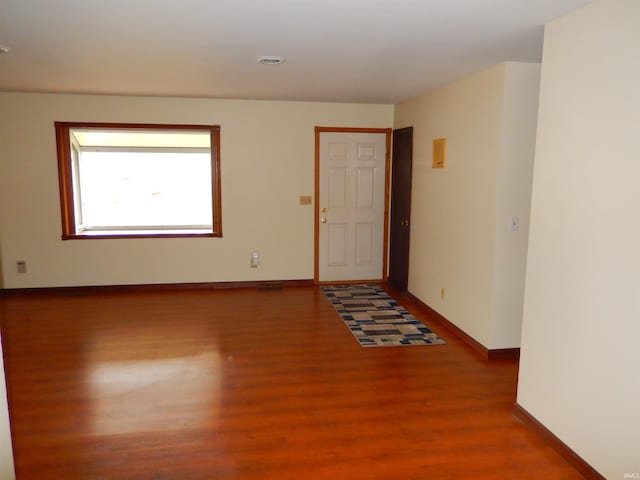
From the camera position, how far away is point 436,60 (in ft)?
11.8

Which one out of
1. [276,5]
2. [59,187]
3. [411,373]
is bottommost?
[411,373]

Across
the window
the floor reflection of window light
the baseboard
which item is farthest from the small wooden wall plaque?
the floor reflection of window light

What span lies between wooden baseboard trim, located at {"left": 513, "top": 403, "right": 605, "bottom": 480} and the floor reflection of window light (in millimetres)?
1961

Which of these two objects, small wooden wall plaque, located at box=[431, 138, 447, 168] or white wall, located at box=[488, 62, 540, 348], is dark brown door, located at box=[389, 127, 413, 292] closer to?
small wooden wall plaque, located at box=[431, 138, 447, 168]

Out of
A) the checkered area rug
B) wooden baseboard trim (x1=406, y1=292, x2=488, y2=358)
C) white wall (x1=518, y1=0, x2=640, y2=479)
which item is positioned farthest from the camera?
the checkered area rug

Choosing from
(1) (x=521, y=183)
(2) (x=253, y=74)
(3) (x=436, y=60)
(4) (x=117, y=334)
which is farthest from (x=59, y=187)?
(1) (x=521, y=183)

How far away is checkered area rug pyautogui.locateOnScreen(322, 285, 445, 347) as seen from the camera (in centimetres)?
436

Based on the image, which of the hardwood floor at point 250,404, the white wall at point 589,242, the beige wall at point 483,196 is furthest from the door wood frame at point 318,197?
the white wall at point 589,242

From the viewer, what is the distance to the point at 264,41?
3105 millimetres

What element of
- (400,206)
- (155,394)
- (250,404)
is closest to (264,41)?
(250,404)

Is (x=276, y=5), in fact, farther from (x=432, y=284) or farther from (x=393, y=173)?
(x=393, y=173)

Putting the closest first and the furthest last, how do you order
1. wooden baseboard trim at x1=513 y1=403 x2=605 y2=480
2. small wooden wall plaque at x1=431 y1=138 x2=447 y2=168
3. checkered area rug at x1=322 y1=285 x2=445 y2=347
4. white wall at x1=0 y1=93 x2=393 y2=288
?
1. wooden baseboard trim at x1=513 y1=403 x2=605 y2=480
2. checkered area rug at x1=322 y1=285 x2=445 y2=347
3. small wooden wall plaque at x1=431 y1=138 x2=447 y2=168
4. white wall at x1=0 y1=93 x2=393 y2=288

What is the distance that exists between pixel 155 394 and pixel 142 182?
12.4 feet

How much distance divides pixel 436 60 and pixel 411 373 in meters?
2.45
